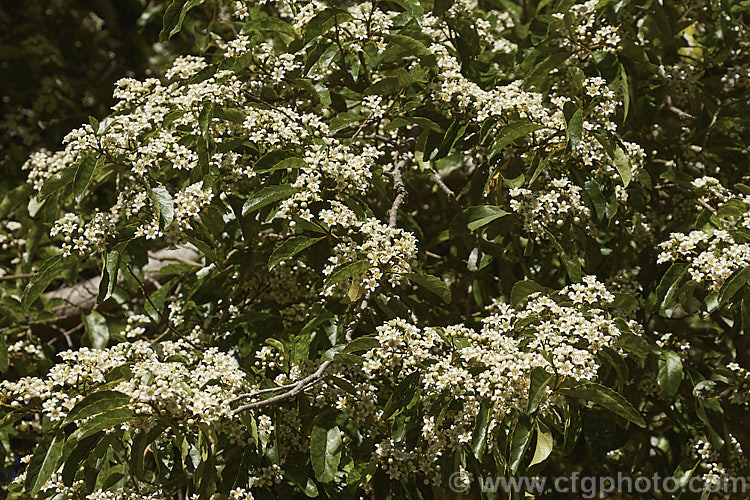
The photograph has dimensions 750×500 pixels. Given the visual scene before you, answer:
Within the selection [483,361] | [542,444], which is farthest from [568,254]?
[542,444]

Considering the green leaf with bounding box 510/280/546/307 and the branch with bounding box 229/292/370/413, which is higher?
the green leaf with bounding box 510/280/546/307

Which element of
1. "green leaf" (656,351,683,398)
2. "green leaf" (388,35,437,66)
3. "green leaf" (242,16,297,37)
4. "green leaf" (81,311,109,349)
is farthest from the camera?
"green leaf" (81,311,109,349)

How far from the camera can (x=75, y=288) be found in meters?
3.17

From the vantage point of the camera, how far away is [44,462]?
1.89m

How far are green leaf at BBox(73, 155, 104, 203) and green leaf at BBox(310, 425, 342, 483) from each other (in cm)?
80

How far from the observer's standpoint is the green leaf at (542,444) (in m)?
1.70

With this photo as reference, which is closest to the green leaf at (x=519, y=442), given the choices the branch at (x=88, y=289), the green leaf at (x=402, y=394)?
the green leaf at (x=402, y=394)

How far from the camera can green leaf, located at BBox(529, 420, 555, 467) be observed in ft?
5.56

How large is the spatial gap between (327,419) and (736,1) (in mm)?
1917

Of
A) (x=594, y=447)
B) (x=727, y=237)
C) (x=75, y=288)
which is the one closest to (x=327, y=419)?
(x=594, y=447)

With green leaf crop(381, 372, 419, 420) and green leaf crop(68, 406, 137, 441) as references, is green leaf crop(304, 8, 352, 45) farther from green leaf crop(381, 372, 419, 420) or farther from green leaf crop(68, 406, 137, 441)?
green leaf crop(68, 406, 137, 441)

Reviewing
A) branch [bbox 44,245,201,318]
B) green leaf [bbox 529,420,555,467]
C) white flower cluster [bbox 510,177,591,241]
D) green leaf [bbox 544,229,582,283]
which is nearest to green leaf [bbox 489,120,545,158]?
white flower cluster [bbox 510,177,591,241]

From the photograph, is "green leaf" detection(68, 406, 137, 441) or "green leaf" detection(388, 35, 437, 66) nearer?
"green leaf" detection(68, 406, 137, 441)

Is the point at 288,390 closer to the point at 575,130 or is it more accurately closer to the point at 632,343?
the point at 632,343
